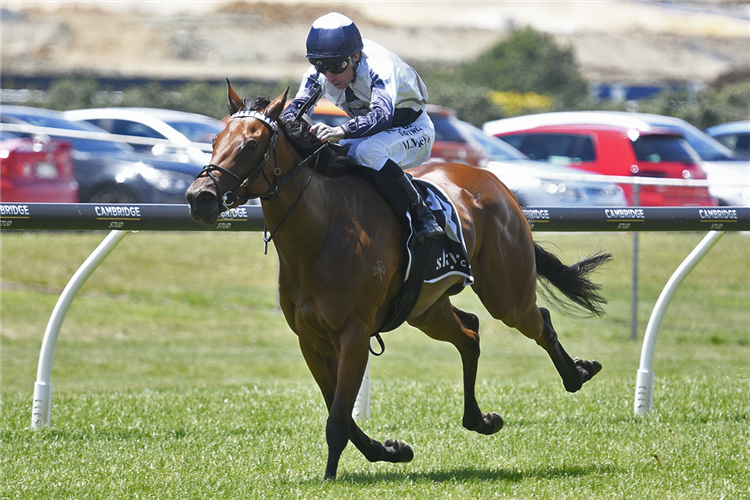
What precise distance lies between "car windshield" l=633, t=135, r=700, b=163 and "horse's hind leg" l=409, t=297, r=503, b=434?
10.4 meters

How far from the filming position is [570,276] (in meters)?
6.39

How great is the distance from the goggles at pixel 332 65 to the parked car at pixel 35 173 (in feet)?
25.6

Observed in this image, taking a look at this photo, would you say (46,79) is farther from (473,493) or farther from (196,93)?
(473,493)

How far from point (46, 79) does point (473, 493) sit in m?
51.3

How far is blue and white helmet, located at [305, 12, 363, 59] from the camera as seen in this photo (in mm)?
4855

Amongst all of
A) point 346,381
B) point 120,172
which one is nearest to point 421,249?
point 346,381

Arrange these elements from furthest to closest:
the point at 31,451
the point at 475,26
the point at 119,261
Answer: the point at 475,26 → the point at 119,261 → the point at 31,451

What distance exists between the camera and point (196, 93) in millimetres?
34594

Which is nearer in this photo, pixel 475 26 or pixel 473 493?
pixel 473 493

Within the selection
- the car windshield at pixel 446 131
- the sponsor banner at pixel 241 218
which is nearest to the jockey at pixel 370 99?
the sponsor banner at pixel 241 218

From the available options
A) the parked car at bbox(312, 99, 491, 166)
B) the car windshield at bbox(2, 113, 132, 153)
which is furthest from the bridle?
the parked car at bbox(312, 99, 491, 166)

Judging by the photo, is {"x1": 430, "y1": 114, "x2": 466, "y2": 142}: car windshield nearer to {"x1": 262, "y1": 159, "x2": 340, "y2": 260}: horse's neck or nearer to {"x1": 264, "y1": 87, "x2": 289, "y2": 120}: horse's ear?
{"x1": 262, "y1": 159, "x2": 340, "y2": 260}: horse's neck

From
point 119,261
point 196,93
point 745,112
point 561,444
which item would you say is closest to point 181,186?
point 119,261

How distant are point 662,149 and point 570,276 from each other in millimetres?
10081
